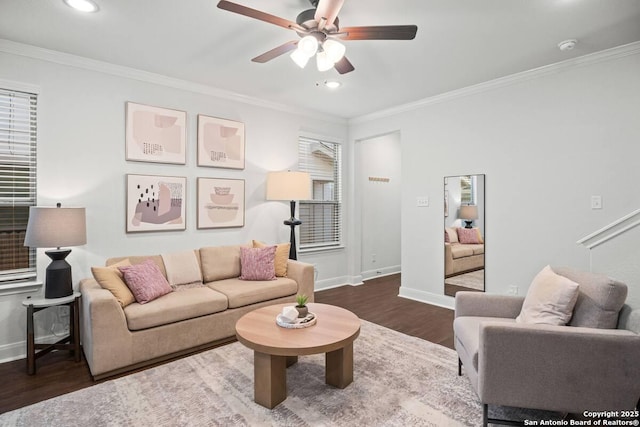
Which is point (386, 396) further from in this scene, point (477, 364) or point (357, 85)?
point (357, 85)

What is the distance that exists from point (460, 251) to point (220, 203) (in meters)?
3.07

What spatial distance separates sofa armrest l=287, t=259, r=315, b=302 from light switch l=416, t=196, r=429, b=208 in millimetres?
1797

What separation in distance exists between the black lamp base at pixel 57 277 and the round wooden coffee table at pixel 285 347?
1.61 m

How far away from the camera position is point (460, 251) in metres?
4.18

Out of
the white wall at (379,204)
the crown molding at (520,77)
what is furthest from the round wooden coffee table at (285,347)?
the white wall at (379,204)

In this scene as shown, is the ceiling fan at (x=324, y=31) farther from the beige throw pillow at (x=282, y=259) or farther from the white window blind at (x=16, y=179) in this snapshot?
the white window blind at (x=16, y=179)

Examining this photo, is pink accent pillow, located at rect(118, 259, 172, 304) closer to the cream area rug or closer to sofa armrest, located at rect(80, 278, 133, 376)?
sofa armrest, located at rect(80, 278, 133, 376)

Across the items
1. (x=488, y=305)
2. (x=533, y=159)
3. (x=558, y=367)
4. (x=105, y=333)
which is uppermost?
(x=533, y=159)

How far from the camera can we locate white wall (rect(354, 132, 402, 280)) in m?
5.88

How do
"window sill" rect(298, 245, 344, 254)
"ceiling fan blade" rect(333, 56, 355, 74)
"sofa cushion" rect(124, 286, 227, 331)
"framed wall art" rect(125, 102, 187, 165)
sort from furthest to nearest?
"window sill" rect(298, 245, 344, 254) → "framed wall art" rect(125, 102, 187, 165) → "sofa cushion" rect(124, 286, 227, 331) → "ceiling fan blade" rect(333, 56, 355, 74)

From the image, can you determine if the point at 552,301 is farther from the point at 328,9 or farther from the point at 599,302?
the point at 328,9

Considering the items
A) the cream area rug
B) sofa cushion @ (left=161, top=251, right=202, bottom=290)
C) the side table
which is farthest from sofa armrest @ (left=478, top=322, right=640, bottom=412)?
the side table

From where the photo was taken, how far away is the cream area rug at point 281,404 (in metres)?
2.00

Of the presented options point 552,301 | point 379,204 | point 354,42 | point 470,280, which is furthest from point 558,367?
point 379,204
